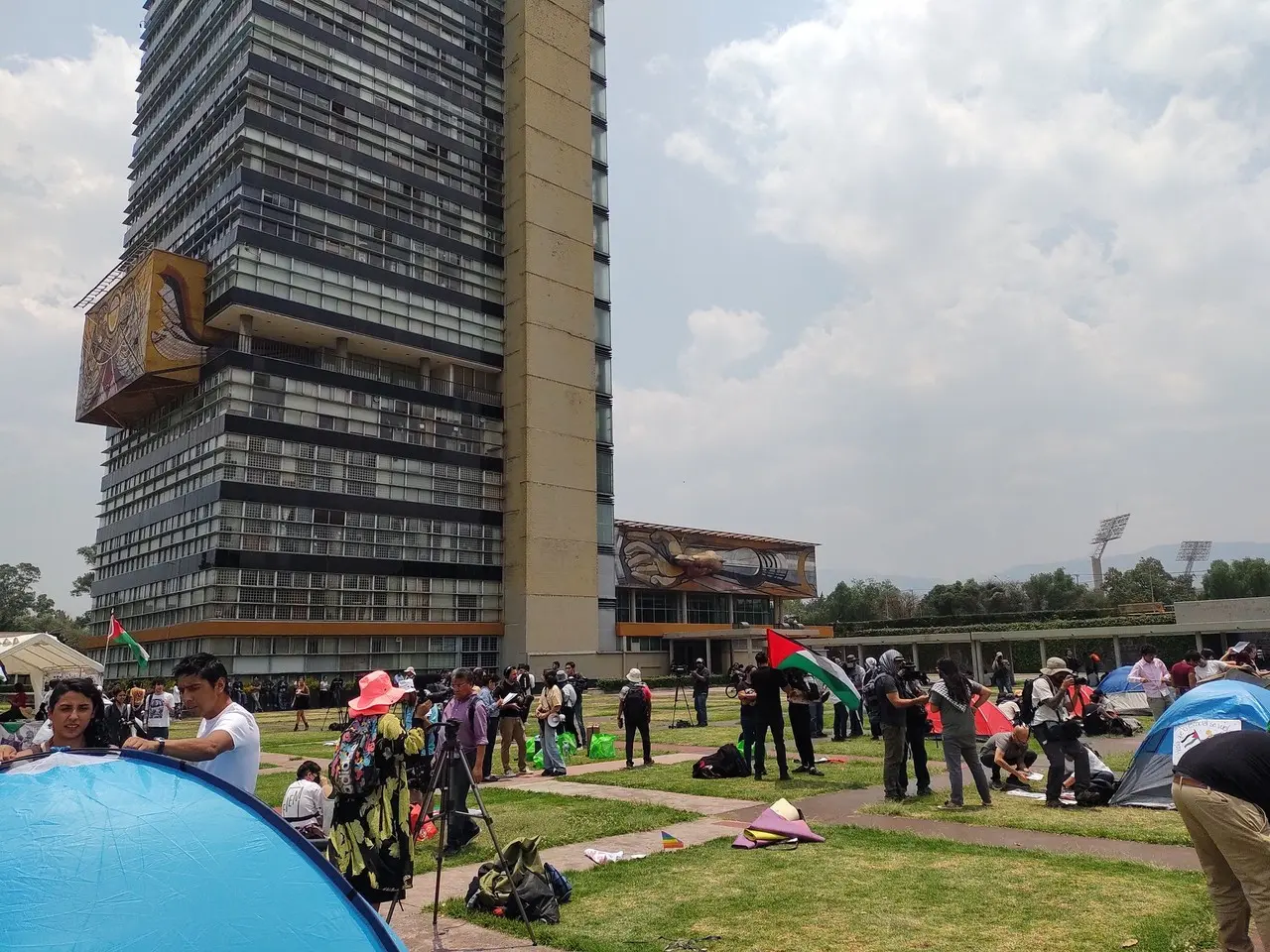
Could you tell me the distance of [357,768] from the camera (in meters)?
6.35

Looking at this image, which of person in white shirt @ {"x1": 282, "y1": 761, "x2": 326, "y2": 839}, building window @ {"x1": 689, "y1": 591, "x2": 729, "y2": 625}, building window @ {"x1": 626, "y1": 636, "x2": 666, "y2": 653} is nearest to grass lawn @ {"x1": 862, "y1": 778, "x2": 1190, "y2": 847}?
person in white shirt @ {"x1": 282, "y1": 761, "x2": 326, "y2": 839}

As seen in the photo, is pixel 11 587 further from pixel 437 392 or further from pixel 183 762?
pixel 183 762

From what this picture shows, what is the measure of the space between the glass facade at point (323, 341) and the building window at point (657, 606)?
28.6 feet

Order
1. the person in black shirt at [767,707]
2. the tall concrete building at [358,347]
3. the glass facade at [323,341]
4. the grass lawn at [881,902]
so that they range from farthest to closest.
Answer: the tall concrete building at [358,347], the glass facade at [323,341], the person in black shirt at [767,707], the grass lawn at [881,902]

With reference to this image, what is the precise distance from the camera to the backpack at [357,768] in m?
6.34

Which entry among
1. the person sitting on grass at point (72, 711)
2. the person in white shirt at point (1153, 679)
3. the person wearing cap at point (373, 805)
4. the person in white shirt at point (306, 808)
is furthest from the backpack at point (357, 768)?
the person in white shirt at point (1153, 679)

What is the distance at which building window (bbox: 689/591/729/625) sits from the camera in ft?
246

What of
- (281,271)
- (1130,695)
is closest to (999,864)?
(1130,695)

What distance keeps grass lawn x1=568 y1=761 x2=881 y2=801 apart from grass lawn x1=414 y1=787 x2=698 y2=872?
4.63ft

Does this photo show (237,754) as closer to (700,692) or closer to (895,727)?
(895,727)

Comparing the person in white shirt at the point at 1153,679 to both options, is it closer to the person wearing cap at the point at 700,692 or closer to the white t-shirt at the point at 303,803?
the person wearing cap at the point at 700,692

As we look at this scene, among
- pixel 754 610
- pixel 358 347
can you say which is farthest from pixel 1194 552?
pixel 358 347

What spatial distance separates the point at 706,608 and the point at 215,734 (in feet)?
240

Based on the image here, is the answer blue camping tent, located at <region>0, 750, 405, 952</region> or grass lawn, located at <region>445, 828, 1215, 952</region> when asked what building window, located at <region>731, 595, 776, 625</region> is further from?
blue camping tent, located at <region>0, 750, 405, 952</region>
